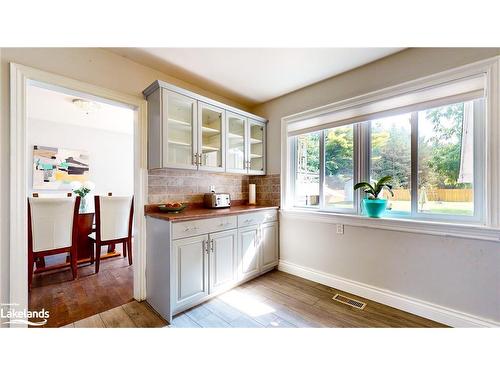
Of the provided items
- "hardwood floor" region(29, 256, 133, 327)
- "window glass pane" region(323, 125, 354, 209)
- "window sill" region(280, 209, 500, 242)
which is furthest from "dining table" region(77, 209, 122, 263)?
"window glass pane" region(323, 125, 354, 209)

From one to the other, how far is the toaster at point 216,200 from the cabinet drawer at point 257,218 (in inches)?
14.9

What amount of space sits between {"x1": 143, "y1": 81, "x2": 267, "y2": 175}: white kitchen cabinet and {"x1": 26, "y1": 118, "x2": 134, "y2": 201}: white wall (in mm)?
3241

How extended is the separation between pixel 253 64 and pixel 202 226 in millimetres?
1685

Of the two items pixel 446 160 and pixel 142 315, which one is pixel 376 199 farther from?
pixel 142 315

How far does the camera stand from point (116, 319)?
174 centimetres

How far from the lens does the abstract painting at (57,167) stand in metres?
3.72

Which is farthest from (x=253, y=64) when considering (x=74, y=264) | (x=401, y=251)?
(x=74, y=264)

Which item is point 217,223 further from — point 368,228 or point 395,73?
point 395,73

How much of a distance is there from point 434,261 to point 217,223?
6.38ft

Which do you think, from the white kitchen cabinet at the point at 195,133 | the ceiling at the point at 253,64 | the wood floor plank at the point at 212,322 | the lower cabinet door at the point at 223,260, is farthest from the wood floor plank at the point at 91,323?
the ceiling at the point at 253,64

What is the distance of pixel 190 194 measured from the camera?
8.17 ft

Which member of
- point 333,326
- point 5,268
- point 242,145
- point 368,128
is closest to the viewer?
point 5,268

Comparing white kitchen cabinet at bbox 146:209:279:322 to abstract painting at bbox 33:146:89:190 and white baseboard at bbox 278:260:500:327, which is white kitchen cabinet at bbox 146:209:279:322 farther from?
abstract painting at bbox 33:146:89:190
